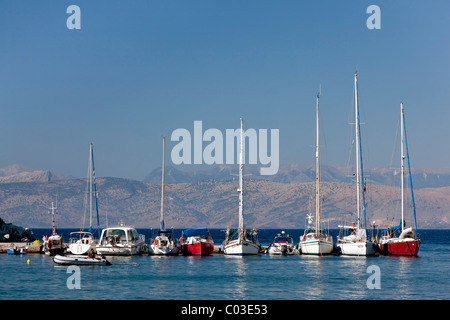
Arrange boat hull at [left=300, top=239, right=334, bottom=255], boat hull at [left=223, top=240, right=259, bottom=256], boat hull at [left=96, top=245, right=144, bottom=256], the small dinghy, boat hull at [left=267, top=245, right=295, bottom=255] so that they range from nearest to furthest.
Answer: the small dinghy, boat hull at [left=223, top=240, right=259, bottom=256], boat hull at [left=96, top=245, right=144, bottom=256], boat hull at [left=300, top=239, right=334, bottom=255], boat hull at [left=267, top=245, right=295, bottom=255]

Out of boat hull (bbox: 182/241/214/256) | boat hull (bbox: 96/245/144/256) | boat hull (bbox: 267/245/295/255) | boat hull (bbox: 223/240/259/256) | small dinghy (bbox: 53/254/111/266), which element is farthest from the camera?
boat hull (bbox: 267/245/295/255)

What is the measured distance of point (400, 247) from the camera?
89.6 meters

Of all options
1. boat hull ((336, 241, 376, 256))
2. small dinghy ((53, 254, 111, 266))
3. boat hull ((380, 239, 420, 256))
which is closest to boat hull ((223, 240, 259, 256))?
boat hull ((336, 241, 376, 256))

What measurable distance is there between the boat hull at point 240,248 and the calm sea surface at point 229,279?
2.16 m

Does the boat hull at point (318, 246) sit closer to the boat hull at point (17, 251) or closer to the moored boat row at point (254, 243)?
the moored boat row at point (254, 243)

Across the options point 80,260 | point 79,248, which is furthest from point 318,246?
point 80,260

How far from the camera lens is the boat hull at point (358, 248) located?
8656 centimetres

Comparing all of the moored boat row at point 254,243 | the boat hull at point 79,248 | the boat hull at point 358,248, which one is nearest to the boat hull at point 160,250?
the moored boat row at point 254,243

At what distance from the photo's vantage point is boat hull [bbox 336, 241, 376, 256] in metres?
86.6

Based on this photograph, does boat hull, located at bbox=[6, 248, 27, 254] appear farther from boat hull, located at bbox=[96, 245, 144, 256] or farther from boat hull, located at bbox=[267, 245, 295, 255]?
boat hull, located at bbox=[267, 245, 295, 255]

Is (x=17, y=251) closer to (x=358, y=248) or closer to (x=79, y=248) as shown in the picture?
(x=79, y=248)

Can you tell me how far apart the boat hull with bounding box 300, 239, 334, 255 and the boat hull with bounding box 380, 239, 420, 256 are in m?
7.70
